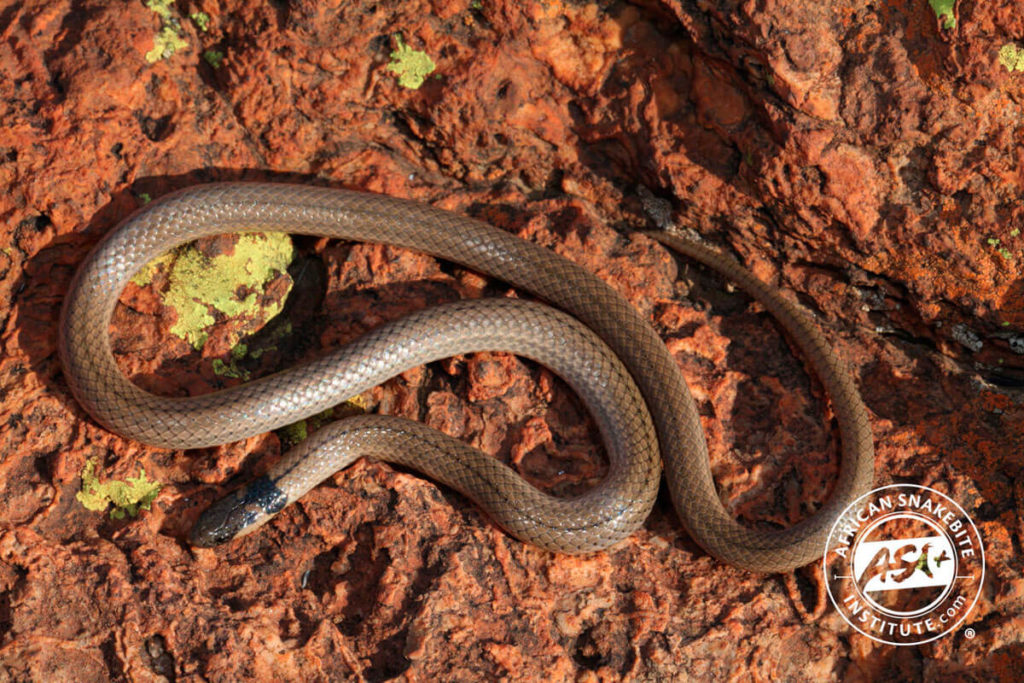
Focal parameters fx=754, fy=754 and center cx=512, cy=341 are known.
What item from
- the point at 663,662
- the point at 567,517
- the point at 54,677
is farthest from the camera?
the point at 567,517

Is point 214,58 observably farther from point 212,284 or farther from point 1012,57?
point 1012,57

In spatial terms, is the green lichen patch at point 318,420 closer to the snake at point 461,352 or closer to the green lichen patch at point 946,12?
the snake at point 461,352

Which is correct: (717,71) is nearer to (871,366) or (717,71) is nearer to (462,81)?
(462,81)

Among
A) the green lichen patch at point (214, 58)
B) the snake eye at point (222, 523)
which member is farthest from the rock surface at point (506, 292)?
the snake eye at point (222, 523)

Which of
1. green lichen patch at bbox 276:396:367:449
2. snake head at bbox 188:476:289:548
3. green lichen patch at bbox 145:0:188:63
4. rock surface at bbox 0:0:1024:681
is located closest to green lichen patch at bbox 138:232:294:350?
rock surface at bbox 0:0:1024:681

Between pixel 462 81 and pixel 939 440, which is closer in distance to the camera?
pixel 939 440

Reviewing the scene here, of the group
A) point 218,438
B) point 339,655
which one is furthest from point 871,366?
point 218,438
